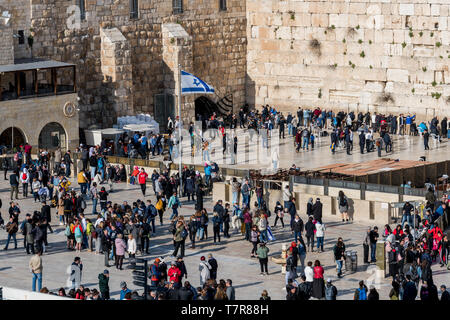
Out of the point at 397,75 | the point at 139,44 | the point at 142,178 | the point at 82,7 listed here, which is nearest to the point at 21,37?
the point at 82,7

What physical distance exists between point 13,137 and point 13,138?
4cm

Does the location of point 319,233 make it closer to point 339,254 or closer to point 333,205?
point 339,254

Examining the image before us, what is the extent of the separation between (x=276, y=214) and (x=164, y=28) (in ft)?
72.0

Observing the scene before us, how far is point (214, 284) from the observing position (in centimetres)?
3133

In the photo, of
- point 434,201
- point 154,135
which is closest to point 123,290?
point 434,201

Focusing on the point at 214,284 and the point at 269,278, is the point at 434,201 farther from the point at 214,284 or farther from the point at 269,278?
the point at 214,284

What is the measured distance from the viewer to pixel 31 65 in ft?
178

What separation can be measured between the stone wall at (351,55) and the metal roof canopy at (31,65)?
12.9m

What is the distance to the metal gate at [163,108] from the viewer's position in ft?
204

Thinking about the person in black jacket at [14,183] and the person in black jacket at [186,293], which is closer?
the person in black jacket at [186,293]

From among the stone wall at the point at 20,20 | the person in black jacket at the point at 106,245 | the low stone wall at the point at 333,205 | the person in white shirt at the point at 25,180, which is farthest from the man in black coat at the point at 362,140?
the person in black jacket at the point at 106,245

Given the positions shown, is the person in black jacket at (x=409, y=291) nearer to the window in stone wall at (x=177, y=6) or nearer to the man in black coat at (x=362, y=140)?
the man in black coat at (x=362, y=140)

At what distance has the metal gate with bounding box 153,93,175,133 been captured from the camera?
204 ft

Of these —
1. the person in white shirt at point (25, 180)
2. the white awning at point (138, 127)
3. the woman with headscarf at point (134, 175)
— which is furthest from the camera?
the white awning at point (138, 127)
